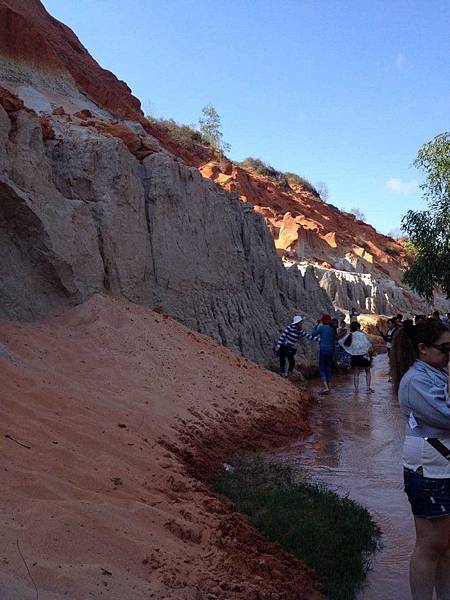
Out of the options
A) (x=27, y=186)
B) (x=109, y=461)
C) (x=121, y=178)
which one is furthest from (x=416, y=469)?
(x=121, y=178)

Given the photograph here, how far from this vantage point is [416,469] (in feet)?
9.09

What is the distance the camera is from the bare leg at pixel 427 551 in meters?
2.76

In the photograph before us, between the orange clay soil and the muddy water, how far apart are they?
1.57ft

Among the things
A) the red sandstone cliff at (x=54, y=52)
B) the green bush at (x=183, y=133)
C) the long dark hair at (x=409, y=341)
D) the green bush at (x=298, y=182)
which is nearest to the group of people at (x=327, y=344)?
the long dark hair at (x=409, y=341)

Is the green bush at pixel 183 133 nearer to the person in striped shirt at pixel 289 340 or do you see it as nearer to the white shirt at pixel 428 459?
the person in striped shirt at pixel 289 340

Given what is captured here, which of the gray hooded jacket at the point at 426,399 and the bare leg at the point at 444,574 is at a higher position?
the gray hooded jacket at the point at 426,399

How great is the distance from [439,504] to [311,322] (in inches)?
508

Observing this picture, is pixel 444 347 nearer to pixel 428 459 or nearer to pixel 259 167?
pixel 428 459

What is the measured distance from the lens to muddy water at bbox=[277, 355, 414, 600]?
3828mm

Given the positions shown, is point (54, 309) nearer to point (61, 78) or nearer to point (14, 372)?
point (14, 372)

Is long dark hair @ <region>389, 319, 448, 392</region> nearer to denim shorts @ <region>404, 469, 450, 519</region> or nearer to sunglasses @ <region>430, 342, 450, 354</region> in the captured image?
sunglasses @ <region>430, 342, 450, 354</region>

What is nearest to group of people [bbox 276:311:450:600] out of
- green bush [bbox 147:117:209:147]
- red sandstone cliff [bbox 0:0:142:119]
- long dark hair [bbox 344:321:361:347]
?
long dark hair [bbox 344:321:361:347]

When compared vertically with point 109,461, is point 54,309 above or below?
above

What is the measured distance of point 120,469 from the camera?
406 centimetres
